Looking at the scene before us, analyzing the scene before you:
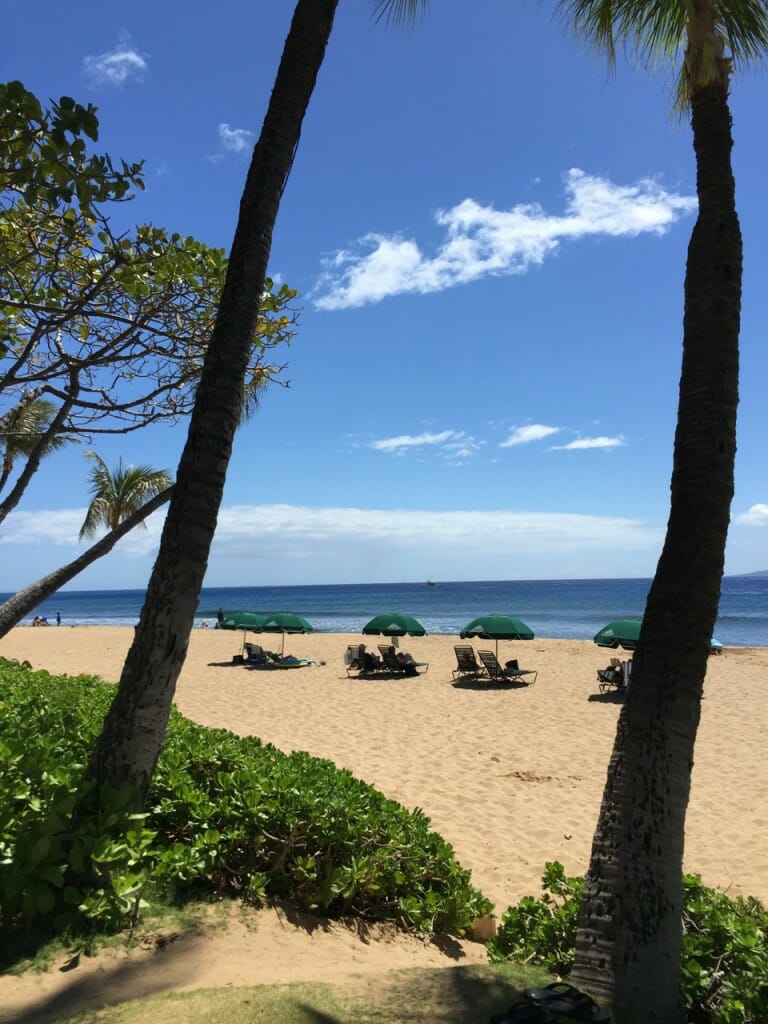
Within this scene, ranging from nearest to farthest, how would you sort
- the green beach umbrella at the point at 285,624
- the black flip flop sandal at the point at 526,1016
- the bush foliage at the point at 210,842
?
the black flip flop sandal at the point at 526,1016
the bush foliage at the point at 210,842
the green beach umbrella at the point at 285,624

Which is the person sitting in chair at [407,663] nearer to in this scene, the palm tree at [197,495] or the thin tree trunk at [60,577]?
the thin tree trunk at [60,577]

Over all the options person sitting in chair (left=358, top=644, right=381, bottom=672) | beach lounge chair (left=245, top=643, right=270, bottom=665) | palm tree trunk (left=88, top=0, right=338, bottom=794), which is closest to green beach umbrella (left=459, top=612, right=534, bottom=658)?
person sitting in chair (left=358, top=644, right=381, bottom=672)

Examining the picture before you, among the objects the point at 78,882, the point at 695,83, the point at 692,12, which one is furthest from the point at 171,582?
the point at 692,12

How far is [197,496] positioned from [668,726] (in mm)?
2538

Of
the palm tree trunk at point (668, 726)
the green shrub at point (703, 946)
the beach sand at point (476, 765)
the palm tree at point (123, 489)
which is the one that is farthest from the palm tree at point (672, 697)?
the palm tree at point (123, 489)

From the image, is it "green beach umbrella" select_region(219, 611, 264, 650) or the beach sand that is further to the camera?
"green beach umbrella" select_region(219, 611, 264, 650)

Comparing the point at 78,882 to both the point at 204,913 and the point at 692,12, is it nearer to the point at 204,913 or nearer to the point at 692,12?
the point at 204,913

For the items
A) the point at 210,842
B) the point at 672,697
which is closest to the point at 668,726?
the point at 672,697

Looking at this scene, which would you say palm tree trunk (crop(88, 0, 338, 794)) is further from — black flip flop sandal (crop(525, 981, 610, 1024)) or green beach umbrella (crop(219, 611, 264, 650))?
green beach umbrella (crop(219, 611, 264, 650))

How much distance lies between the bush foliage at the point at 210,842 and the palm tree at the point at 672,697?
5.31ft

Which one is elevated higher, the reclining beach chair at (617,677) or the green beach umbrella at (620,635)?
the green beach umbrella at (620,635)

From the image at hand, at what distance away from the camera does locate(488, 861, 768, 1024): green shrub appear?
2697mm

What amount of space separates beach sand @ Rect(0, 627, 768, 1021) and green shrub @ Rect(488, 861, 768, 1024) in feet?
1.63

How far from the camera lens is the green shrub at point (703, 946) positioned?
2.70 meters
